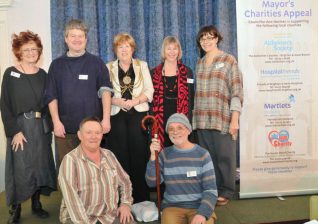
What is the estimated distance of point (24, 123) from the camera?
2.79 metres

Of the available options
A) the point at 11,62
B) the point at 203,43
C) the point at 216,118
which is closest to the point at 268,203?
the point at 216,118

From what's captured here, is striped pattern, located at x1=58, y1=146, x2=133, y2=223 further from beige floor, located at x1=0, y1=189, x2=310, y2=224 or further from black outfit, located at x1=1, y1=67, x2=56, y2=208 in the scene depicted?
beige floor, located at x1=0, y1=189, x2=310, y2=224

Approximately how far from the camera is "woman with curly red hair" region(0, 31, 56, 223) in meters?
2.76

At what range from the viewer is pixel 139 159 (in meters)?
3.04

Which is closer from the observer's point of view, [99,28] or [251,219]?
[251,219]

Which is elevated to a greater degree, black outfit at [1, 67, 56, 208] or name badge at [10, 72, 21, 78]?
name badge at [10, 72, 21, 78]

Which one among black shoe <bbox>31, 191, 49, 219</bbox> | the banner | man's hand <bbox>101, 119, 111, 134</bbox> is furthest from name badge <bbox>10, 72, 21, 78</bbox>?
the banner

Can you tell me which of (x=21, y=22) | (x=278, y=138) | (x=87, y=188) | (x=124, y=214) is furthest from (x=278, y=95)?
(x=21, y=22)

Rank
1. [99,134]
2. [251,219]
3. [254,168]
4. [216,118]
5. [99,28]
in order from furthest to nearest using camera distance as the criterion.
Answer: [99,28] < [254,168] < [216,118] < [251,219] < [99,134]

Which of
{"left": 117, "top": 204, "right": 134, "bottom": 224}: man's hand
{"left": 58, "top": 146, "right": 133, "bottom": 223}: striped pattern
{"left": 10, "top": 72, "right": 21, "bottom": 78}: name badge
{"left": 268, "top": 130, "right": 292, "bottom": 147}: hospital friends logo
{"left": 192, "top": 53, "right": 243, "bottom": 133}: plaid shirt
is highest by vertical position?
{"left": 10, "top": 72, "right": 21, "bottom": 78}: name badge

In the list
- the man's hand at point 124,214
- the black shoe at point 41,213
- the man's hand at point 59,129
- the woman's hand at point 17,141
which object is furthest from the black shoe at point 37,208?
the man's hand at point 124,214

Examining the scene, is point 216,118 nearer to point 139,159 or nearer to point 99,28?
point 139,159

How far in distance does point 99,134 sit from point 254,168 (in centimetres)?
157

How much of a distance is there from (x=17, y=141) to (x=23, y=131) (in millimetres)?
89
